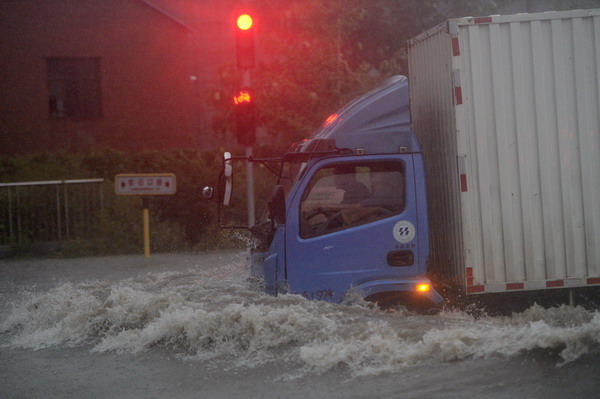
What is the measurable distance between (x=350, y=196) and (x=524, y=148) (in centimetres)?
159

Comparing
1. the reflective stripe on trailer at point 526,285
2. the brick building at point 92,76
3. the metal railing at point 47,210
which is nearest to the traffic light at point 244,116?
the metal railing at point 47,210

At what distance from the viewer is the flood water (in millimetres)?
6348

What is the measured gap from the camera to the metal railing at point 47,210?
58.1 feet

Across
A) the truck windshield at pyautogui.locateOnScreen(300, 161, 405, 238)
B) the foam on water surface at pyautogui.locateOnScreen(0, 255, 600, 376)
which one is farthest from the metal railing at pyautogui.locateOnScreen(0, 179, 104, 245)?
the truck windshield at pyautogui.locateOnScreen(300, 161, 405, 238)

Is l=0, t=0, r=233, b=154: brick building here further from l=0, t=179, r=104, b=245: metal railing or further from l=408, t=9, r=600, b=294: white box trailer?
l=408, t=9, r=600, b=294: white box trailer

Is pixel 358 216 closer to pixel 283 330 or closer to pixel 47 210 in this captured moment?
pixel 283 330

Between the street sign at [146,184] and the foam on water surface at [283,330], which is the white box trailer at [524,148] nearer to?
the foam on water surface at [283,330]

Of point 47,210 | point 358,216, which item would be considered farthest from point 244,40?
point 47,210

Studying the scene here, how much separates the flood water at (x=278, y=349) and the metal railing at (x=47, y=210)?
28.1 feet

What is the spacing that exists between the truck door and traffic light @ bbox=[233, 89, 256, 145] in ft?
19.5

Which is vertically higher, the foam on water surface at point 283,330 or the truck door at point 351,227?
the truck door at point 351,227

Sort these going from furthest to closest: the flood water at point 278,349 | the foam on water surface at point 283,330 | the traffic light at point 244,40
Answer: the traffic light at point 244,40 → the foam on water surface at point 283,330 → the flood water at point 278,349

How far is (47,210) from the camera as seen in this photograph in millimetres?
17906

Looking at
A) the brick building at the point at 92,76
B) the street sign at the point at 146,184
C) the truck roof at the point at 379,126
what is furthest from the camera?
the brick building at the point at 92,76
